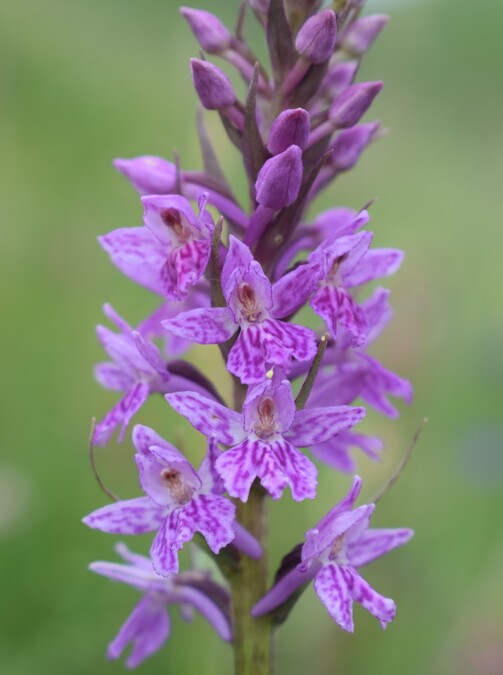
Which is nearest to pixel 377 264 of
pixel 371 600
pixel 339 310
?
pixel 339 310

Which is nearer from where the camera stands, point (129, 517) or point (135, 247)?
point (129, 517)

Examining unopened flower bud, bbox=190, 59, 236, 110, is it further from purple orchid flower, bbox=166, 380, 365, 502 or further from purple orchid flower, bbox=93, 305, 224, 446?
purple orchid flower, bbox=166, 380, 365, 502

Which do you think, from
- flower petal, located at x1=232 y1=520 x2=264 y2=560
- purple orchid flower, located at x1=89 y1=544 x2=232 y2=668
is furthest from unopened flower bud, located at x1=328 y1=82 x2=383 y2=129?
purple orchid flower, located at x1=89 y1=544 x2=232 y2=668

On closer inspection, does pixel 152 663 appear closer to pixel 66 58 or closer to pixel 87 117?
pixel 87 117

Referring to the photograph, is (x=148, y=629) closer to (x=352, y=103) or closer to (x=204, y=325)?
(x=204, y=325)

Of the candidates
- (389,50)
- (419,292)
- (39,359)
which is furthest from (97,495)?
(389,50)
